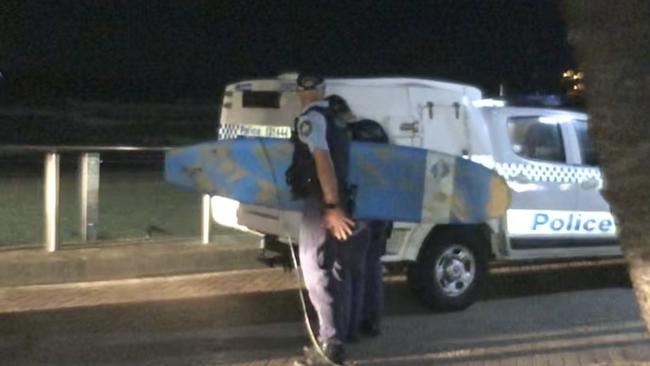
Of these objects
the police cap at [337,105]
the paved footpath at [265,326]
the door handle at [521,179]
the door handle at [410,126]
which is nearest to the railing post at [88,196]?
the paved footpath at [265,326]

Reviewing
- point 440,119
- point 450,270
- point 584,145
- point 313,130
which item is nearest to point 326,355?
point 313,130

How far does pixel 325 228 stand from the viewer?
25.9ft

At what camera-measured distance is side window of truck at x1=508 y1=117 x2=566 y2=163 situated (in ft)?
36.1

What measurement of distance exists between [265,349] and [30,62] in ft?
177

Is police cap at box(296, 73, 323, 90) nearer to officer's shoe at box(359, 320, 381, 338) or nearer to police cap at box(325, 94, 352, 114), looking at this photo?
police cap at box(325, 94, 352, 114)

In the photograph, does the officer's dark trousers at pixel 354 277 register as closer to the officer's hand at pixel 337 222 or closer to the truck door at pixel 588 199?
the officer's hand at pixel 337 222

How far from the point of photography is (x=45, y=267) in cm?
1196

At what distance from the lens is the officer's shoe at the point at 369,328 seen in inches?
368

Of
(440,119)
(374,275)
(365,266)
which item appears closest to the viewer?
(365,266)

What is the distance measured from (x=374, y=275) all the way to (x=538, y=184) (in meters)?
2.45

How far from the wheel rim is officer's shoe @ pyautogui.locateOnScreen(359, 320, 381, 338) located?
1206 mm

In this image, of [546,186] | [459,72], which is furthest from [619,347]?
[459,72]

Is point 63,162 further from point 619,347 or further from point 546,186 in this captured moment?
point 619,347

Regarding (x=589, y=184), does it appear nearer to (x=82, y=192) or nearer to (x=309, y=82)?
(x=309, y=82)
